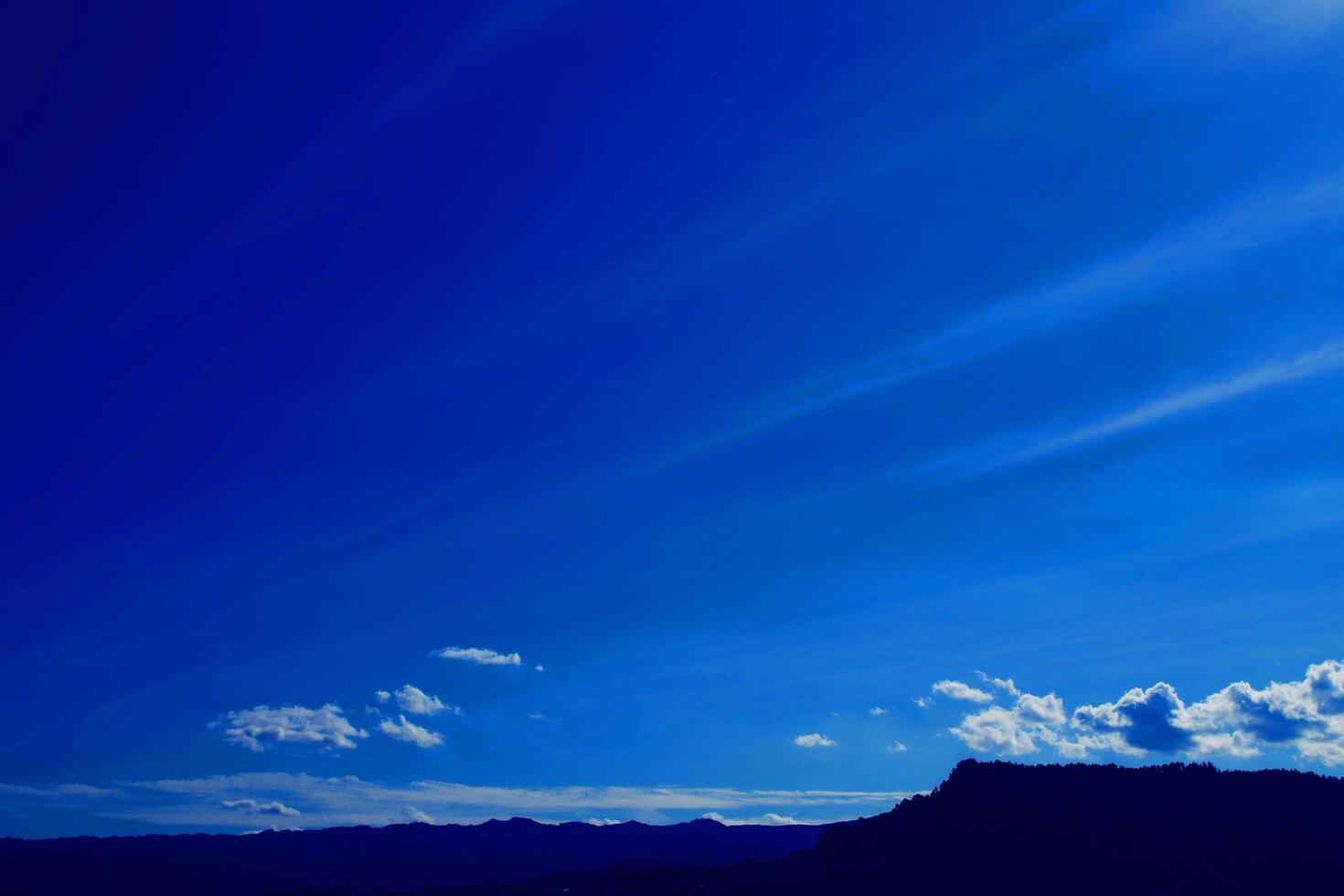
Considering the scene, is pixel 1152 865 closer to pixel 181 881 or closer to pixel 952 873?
pixel 952 873

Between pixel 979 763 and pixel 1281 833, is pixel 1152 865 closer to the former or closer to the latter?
pixel 1281 833

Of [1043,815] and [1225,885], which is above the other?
[1043,815]

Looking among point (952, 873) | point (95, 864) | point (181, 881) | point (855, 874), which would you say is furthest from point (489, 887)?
point (95, 864)

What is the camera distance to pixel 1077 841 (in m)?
79.4

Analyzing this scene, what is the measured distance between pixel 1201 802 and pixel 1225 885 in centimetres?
1773

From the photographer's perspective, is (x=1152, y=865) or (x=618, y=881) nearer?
(x=1152, y=865)

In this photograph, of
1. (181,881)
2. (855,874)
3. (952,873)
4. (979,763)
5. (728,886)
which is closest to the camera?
(952,873)

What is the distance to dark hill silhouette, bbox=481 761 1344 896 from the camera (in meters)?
74.8

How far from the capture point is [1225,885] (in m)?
72.9

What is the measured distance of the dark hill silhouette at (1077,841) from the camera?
7481 cm

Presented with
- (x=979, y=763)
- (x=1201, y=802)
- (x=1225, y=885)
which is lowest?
(x=1225, y=885)

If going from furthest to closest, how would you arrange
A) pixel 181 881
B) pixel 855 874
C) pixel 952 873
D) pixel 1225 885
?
pixel 181 881, pixel 855 874, pixel 952 873, pixel 1225 885

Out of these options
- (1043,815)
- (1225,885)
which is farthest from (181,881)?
(1225,885)

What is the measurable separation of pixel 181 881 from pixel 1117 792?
173107 mm
